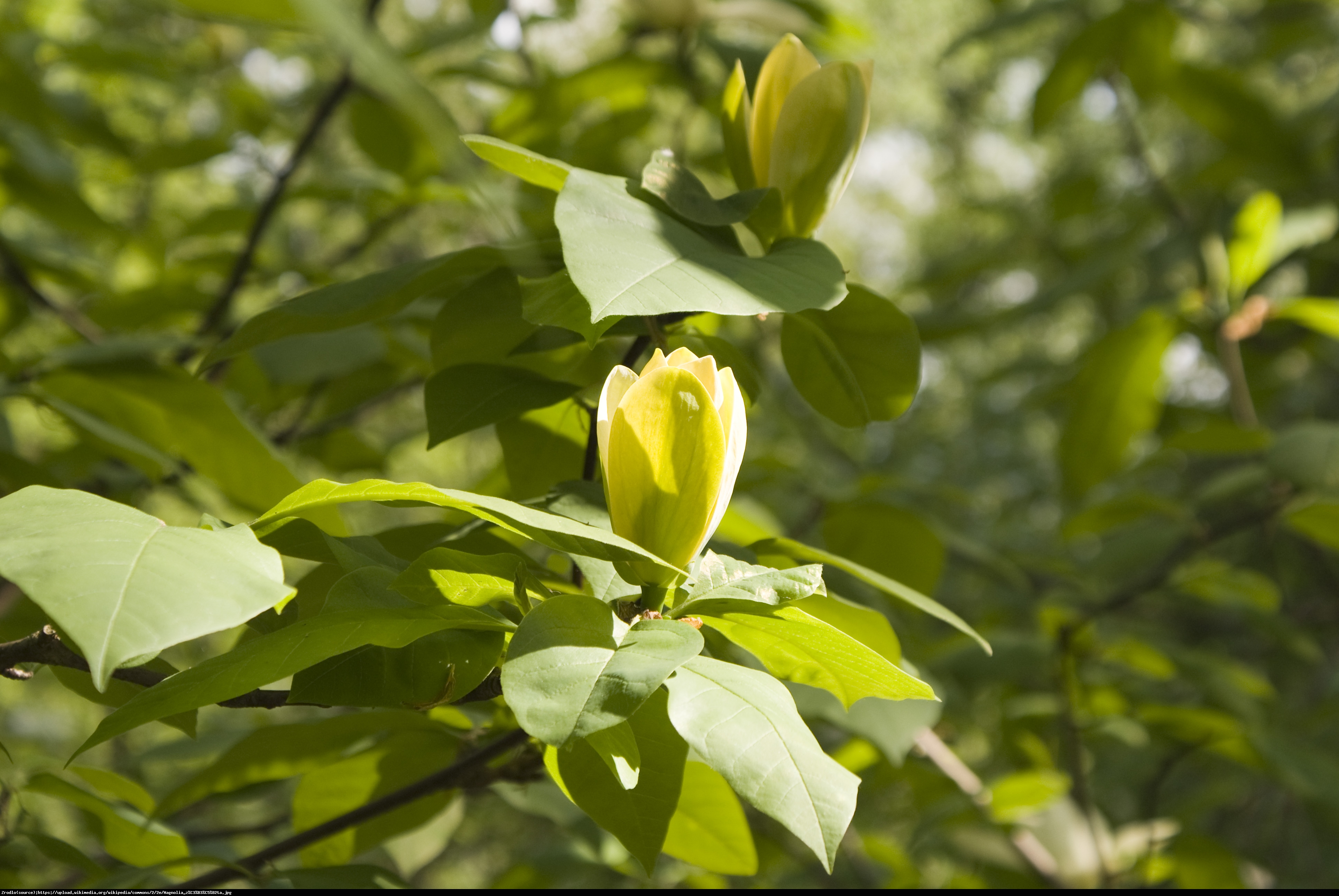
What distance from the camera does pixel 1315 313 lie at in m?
1.07

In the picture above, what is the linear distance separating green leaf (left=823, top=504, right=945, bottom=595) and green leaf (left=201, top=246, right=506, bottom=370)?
0.53 m

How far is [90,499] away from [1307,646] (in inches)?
59.6

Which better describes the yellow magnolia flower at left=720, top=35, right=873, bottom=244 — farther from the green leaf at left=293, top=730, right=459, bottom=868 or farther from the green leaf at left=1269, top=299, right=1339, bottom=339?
the green leaf at left=1269, top=299, right=1339, bottom=339

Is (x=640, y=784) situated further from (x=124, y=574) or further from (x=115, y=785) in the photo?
(x=115, y=785)

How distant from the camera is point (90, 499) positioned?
1.08ft

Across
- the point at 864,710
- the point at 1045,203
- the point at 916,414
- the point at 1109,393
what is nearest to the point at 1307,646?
the point at 1109,393

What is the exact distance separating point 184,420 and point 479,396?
28 centimetres

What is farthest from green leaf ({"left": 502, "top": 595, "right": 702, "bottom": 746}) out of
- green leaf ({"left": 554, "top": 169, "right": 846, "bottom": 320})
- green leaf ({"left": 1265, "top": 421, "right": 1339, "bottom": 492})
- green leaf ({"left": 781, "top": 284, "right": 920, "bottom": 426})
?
green leaf ({"left": 1265, "top": 421, "right": 1339, "bottom": 492})

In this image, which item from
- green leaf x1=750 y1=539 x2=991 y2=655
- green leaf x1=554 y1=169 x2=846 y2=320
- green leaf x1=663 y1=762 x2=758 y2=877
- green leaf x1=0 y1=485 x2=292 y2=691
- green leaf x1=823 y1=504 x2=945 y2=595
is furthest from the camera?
green leaf x1=823 y1=504 x2=945 y2=595

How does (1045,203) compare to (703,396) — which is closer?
(703,396)

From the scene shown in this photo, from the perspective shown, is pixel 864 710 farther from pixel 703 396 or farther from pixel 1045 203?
→ pixel 1045 203

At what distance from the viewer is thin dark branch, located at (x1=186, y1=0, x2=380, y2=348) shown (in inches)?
36.7

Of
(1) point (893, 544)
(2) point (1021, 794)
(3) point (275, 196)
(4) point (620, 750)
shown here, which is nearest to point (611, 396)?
(4) point (620, 750)

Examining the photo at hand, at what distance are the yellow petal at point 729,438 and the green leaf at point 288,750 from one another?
0.88 ft
